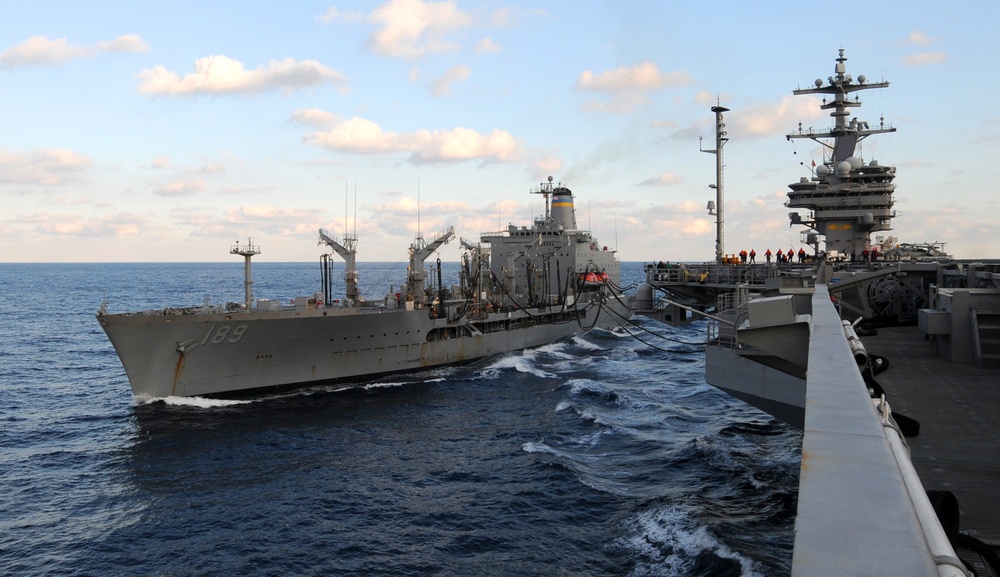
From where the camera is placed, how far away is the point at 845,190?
29219 millimetres

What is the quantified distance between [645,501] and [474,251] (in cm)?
2389

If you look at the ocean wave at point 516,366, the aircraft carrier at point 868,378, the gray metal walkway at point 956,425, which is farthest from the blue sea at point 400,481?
the gray metal walkway at point 956,425

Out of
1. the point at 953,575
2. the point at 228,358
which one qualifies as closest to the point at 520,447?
the point at 228,358

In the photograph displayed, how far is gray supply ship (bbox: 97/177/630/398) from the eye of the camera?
78.2 ft

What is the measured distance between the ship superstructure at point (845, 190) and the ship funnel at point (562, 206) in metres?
20.2

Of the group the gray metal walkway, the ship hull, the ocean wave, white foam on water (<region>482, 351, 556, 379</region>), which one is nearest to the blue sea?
the ship hull

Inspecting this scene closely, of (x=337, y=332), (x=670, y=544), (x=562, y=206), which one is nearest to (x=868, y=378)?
(x=670, y=544)

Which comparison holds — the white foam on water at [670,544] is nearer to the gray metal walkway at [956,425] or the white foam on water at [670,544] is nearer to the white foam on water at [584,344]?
the gray metal walkway at [956,425]

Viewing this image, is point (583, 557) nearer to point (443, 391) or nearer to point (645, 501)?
point (645, 501)

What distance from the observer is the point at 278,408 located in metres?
23.8

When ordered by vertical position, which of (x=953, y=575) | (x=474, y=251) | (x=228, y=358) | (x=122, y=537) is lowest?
(x=122, y=537)

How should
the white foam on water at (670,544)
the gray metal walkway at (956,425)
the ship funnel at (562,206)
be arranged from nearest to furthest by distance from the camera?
the gray metal walkway at (956,425) → the white foam on water at (670,544) → the ship funnel at (562,206)

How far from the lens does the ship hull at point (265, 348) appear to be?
2358 cm

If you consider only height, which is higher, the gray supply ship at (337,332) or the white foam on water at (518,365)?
the gray supply ship at (337,332)
